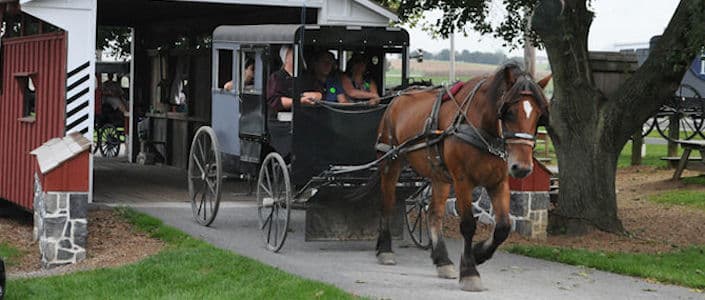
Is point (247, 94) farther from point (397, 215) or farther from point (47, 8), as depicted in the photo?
point (47, 8)

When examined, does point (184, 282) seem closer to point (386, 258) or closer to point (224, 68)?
point (386, 258)

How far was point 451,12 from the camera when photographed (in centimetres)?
2033

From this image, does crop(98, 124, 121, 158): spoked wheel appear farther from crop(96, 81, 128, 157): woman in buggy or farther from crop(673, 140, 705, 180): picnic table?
crop(673, 140, 705, 180): picnic table

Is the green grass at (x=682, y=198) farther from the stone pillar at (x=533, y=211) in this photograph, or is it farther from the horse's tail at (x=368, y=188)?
the horse's tail at (x=368, y=188)

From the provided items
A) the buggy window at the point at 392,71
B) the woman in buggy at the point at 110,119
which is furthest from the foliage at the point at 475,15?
the woman in buggy at the point at 110,119

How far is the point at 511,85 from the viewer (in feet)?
36.9

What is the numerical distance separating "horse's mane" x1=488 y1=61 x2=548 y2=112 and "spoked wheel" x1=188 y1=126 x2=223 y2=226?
4819mm

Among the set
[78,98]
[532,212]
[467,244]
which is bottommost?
[532,212]

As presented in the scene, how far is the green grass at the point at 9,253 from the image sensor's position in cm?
1572

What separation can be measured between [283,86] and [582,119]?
12.8 ft

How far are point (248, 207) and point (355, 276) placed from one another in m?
6.40

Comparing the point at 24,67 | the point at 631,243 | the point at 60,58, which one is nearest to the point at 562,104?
the point at 631,243

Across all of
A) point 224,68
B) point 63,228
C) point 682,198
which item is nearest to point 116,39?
point 682,198

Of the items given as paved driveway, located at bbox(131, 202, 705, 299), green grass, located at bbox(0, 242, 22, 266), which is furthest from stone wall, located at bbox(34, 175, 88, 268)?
paved driveway, located at bbox(131, 202, 705, 299)
